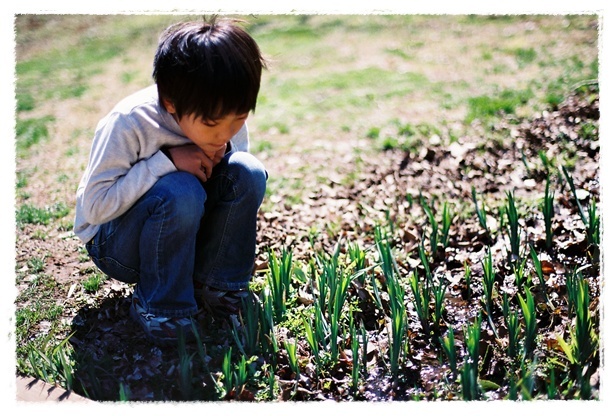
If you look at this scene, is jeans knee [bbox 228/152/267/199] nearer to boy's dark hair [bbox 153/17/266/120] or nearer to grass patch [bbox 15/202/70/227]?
boy's dark hair [bbox 153/17/266/120]

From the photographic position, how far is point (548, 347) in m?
2.15

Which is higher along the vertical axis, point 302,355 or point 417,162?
point 417,162

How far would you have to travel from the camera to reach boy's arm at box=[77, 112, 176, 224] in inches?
85.4

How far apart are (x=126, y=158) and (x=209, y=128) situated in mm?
336

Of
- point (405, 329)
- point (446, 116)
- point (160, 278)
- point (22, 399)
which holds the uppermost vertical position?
point (446, 116)

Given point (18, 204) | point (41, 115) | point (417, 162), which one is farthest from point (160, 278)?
→ point (41, 115)

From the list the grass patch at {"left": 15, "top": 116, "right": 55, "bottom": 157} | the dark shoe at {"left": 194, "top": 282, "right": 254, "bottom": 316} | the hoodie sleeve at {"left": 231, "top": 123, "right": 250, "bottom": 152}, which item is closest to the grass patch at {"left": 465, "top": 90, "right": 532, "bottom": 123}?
the hoodie sleeve at {"left": 231, "top": 123, "right": 250, "bottom": 152}

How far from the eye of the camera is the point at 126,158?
7.25ft

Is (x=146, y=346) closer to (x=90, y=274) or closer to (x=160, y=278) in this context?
(x=160, y=278)

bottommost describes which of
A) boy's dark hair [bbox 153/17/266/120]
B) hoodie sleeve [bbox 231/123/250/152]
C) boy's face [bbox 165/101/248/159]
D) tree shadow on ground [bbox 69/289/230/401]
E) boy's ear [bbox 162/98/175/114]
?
tree shadow on ground [bbox 69/289/230/401]

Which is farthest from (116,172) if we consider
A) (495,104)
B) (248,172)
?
(495,104)

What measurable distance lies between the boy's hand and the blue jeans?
0.11ft

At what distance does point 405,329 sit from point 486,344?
0.30 m

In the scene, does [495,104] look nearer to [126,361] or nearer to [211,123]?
[211,123]
